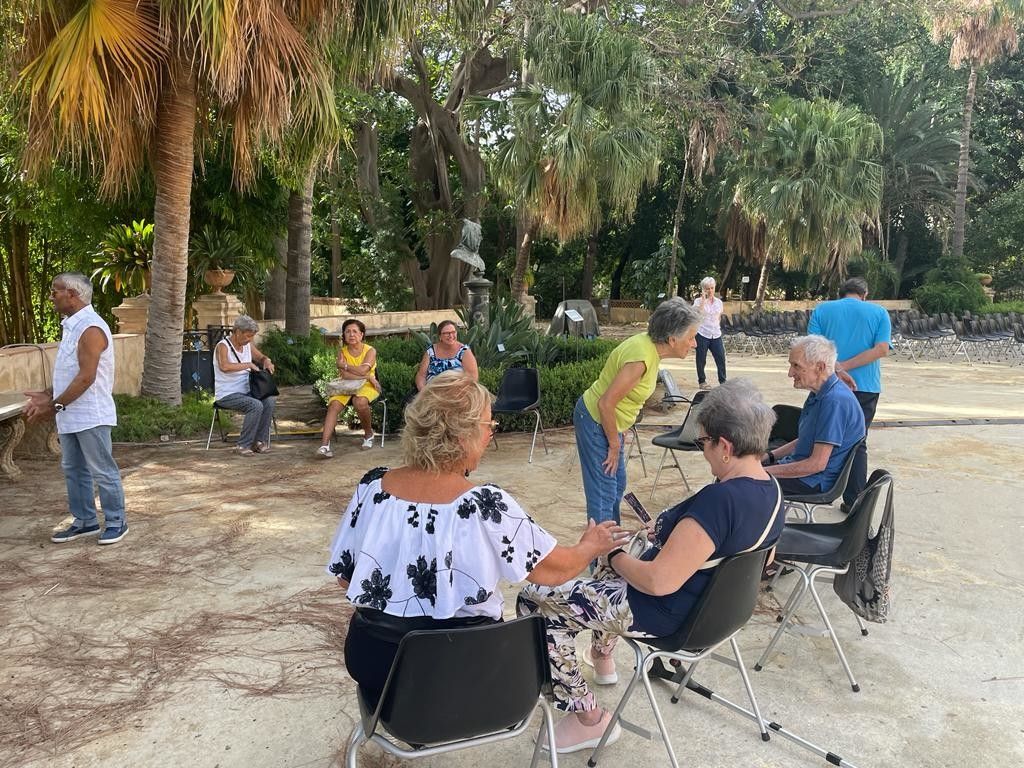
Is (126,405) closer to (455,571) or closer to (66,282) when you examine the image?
(66,282)

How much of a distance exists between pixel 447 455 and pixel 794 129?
2173 centimetres

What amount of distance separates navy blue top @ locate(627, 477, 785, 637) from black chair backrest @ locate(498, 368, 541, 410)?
4.57 meters

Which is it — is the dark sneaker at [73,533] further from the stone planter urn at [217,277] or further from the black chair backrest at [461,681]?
the stone planter urn at [217,277]

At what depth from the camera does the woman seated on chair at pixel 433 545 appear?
202cm

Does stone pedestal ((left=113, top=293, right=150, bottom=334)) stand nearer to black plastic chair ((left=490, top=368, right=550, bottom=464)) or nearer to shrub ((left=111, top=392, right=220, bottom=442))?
shrub ((left=111, top=392, right=220, bottom=442))

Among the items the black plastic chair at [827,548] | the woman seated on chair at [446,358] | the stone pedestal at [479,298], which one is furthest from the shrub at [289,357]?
the black plastic chair at [827,548]

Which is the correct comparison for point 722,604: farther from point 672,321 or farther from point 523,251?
point 523,251

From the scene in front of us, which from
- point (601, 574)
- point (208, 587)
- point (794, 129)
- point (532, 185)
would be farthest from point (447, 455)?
point (794, 129)

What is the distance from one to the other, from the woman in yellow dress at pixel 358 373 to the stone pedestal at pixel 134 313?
4.19 meters

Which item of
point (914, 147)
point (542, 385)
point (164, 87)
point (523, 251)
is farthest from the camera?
point (914, 147)

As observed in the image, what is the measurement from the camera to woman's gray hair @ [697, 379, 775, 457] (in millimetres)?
2479

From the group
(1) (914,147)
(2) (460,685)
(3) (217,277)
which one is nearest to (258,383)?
(3) (217,277)

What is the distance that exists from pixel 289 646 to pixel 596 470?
5.24ft

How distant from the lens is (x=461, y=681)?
182 cm
